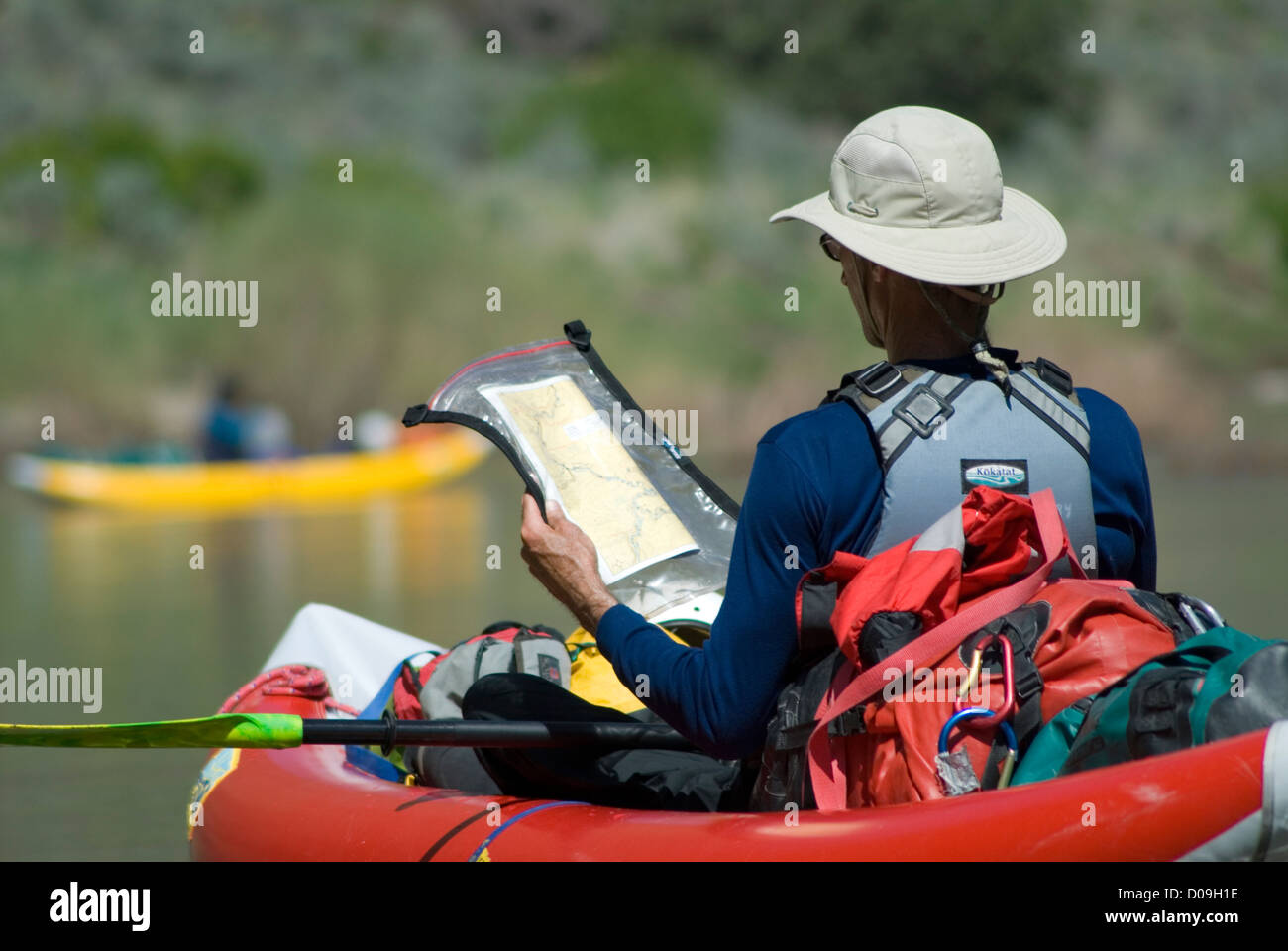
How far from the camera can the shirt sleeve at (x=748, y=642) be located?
7.20ft

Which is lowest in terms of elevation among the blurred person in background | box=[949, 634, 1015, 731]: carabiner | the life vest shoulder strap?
the blurred person in background

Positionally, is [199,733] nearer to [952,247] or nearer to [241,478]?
[952,247]

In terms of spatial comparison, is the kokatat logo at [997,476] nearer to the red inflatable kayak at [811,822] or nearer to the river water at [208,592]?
the red inflatable kayak at [811,822]

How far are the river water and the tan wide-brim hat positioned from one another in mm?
2852

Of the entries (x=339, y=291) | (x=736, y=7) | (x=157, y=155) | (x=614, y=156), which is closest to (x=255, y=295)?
(x=339, y=291)

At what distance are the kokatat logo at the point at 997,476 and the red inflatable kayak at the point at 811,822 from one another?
1.25 feet

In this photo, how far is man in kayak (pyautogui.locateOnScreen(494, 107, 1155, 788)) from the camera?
7.26 ft

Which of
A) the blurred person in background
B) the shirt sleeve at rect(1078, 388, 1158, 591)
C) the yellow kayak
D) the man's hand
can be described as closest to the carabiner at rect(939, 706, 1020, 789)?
the shirt sleeve at rect(1078, 388, 1158, 591)

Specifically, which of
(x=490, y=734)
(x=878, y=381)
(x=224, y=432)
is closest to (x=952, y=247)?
(x=878, y=381)

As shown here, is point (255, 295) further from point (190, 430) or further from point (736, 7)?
point (736, 7)

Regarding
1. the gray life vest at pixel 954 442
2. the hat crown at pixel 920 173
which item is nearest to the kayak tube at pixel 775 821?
the gray life vest at pixel 954 442

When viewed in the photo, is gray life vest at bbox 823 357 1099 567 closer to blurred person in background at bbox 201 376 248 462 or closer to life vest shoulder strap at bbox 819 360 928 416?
life vest shoulder strap at bbox 819 360 928 416

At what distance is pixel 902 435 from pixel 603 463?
122 cm

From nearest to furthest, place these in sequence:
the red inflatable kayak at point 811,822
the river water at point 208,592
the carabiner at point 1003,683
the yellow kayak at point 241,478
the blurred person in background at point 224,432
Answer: the red inflatable kayak at point 811,822 < the carabiner at point 1003,683 < the river water at point 208,592 < the yellow kayak at point 241,478 < the blurred person in background at point 224,432
